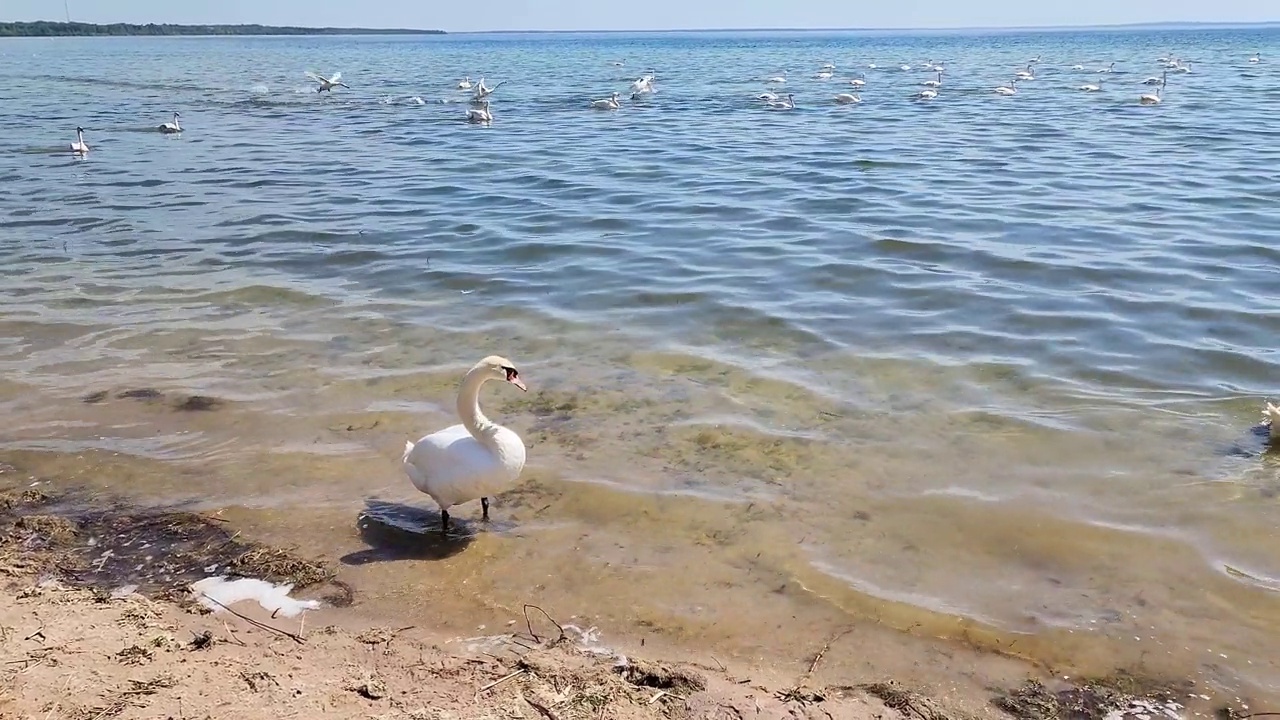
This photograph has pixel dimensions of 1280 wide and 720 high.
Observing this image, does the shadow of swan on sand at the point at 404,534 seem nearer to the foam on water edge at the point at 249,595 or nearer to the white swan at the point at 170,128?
the foam on water edge at the point at 249,595

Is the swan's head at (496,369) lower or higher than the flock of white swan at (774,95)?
lower

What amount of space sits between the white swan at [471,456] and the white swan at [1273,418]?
4.84 metres

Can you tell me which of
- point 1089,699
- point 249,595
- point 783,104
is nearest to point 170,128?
point 783,104

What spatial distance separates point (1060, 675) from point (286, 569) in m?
3.76

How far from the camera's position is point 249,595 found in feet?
16.8

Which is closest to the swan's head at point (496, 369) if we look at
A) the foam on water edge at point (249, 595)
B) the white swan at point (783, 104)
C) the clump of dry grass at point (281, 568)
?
the clump of dry grass at point (281, 568)

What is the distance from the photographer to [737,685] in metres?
4.47

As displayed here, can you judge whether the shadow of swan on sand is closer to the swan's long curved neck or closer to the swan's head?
the swan's long curved neck

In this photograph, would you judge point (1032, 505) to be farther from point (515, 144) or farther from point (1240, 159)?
point (515, 144)

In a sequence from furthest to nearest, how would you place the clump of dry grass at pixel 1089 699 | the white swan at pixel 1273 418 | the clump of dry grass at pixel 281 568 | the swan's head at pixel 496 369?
the white swan at pixel 1273 418 → the swan's head at pixel 496 369 → the clump of dry grass at pixel 281 568 → the clump of dry grass at pixel 1089 699

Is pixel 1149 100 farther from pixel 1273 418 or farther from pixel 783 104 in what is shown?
pixel 1273 418

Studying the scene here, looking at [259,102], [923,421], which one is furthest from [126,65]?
[923,421]

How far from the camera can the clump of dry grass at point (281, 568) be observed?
530 centimetres

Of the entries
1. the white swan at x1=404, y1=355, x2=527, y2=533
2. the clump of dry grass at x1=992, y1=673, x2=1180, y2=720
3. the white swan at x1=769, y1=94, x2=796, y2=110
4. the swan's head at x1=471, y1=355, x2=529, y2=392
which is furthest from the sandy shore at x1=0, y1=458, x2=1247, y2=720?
the white swan at x1=769, y1=94, x2=796, y2=110
